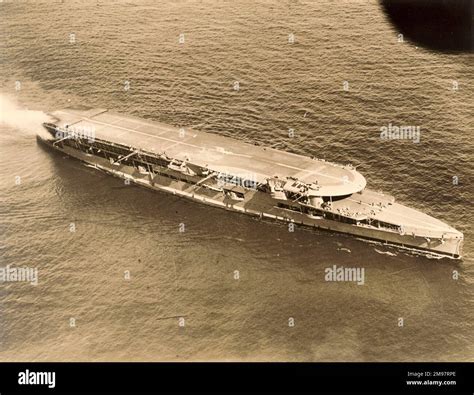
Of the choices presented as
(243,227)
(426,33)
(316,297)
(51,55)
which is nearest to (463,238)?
(316,297)

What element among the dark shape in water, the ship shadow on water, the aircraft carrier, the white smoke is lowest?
the ship shadow on water

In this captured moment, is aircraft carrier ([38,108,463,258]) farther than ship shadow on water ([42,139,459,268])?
Yes

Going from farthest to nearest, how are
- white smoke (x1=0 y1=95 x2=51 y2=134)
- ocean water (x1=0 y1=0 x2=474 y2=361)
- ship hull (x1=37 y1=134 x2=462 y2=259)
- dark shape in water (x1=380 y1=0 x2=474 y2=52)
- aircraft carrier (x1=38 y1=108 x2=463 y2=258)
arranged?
white smoke (x1=0 y1=95 x2=51 y2=134), dark shape in water (x1=380 y1=0 x2=474 y2=52), aircraft carrier (x1=38 y1=108 x2=463 y2=258), ship hull (x1=37 y1=134 x2=462 y2=259), ocean water (x1=0 y1=0 x2=474 y2=361)

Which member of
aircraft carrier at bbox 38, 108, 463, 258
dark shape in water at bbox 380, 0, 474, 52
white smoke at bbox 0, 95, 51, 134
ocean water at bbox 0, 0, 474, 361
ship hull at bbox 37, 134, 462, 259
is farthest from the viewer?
white smoke at bbox 0, 95, 51, 134

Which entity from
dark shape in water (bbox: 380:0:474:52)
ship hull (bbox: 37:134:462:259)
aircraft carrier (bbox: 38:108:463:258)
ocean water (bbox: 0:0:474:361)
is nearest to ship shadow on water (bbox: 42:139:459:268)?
ocean water (bbox: 0:0:474:361)

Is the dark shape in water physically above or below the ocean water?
above

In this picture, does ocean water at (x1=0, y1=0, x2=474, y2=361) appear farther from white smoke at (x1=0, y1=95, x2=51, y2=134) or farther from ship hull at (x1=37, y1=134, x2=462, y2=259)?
ship hull at (x1=37, y1=134, x2=462, y2=259)

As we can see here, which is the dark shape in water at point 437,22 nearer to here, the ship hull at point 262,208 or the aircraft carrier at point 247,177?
the aircraft carrier at point 247,177
